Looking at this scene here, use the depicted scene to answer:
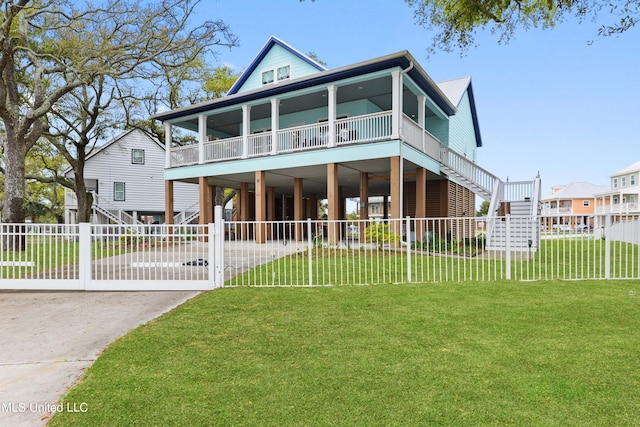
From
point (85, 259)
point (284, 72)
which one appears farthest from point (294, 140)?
point (85, 259)

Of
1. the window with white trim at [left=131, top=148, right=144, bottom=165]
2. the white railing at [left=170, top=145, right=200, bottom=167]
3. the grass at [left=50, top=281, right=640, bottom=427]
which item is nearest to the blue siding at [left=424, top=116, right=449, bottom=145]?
the white railing at [left=170, top=145, right=200, bottom=167]

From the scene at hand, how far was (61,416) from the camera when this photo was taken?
2883 millimetres

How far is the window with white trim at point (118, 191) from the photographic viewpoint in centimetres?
2880

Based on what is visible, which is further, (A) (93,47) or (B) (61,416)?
(A) (93,47)

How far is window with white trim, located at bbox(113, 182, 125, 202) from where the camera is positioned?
1134 inches

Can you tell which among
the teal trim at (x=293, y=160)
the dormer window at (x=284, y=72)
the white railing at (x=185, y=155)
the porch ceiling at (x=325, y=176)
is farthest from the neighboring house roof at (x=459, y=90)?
the white railing at (x=185, y=155)

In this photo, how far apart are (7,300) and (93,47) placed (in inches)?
446

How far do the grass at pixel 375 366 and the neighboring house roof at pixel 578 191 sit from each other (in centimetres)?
5931

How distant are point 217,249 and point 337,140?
8.56 m

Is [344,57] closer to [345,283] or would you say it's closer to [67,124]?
[345,283]

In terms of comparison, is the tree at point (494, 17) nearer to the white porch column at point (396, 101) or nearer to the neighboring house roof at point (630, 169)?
the white porch column at point (396, 101)

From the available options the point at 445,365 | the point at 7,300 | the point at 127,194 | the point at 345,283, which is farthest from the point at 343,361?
the point at 127,194

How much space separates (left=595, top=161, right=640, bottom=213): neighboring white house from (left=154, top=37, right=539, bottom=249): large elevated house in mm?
33272

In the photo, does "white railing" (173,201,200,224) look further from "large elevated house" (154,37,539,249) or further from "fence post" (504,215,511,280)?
"fence post" (504,215,511,280)
